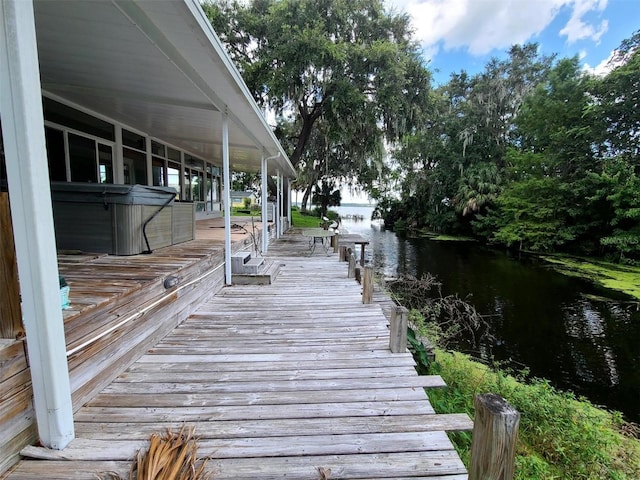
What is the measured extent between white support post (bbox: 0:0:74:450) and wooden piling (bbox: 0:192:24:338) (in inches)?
2.2

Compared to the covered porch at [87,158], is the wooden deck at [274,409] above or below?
below

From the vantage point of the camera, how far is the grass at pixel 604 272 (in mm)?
9764

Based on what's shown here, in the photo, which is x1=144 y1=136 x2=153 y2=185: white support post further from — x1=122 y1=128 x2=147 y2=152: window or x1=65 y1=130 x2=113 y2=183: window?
x1=65 y1=130 x2=113 y2=183: window

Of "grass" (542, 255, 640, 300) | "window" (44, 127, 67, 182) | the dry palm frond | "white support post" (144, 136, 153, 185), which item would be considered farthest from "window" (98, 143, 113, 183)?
"grass" (542, 255, 640, 300)

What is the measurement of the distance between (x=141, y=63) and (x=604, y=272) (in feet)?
50.2

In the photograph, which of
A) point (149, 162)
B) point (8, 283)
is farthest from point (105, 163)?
point (8, 283)

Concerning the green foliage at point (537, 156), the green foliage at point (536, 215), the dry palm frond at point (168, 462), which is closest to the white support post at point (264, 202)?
the dry palm frond at point (168, 462)

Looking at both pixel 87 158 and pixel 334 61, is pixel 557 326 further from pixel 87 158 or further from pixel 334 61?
pixel 334 61

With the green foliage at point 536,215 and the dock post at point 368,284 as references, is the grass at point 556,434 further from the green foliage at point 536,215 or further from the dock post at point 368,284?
the green foliage at point 536,215

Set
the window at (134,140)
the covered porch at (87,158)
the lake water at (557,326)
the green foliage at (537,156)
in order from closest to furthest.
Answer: the covered porch at (87,158) → the lake water at (557,326) → the window at (134,140) → the green foliage at (537,156)

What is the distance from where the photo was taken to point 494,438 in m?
1.23

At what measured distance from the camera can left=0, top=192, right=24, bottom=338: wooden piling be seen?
54.1 inches

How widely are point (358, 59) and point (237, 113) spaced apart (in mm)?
9448

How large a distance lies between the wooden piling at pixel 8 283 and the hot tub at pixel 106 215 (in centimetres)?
193
